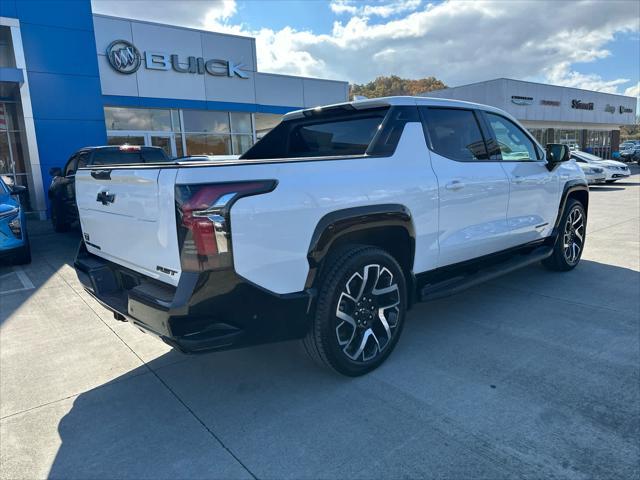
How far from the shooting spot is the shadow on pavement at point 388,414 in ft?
7.78

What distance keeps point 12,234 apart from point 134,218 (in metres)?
5.32

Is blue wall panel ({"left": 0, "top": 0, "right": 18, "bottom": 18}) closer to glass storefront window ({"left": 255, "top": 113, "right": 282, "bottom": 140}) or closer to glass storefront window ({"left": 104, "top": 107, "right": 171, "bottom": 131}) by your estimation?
glass storefront window ({"left": 104, "top": 107, "right": 171, "bottom": 131})

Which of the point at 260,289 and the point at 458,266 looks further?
the point at 458,266

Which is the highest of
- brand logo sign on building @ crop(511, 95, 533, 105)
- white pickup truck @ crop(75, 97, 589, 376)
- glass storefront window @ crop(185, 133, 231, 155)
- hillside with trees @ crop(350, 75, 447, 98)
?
hillside with trees @ crop(350, 75, 447, 98)

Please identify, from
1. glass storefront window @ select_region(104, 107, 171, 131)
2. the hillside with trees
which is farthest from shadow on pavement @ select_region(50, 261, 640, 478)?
the hillside with trees

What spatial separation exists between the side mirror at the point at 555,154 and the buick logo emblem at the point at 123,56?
14.2 metres

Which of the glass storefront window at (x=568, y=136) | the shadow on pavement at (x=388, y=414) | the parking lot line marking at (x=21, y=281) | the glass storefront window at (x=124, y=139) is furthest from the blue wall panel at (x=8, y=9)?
the glass storefront window at (x=568, y=136)

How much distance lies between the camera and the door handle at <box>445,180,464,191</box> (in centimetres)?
366

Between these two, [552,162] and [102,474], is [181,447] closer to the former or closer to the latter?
[102,474]

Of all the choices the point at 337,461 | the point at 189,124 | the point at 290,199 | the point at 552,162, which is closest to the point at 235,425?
the point at 337,461

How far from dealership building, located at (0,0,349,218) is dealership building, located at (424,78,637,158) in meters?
13.5

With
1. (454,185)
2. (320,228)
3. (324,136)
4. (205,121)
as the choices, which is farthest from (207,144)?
(320,228)

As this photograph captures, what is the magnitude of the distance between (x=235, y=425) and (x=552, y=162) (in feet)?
14.2

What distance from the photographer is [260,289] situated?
261cm
